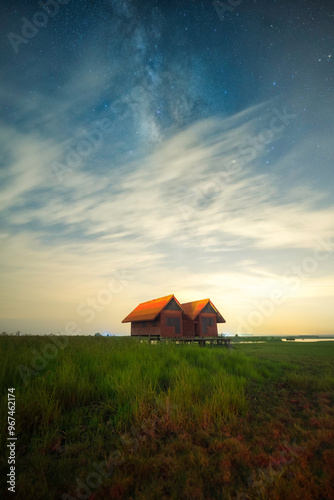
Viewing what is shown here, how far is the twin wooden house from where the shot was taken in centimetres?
2497

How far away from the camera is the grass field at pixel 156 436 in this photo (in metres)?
3.07

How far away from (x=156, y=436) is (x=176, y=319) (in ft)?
70.9

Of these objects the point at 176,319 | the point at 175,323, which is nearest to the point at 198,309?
the point at 176,319

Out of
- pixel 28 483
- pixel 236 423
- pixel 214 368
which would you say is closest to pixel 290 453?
pixel 236 423

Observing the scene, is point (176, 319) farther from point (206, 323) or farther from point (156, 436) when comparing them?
point (156, 436)

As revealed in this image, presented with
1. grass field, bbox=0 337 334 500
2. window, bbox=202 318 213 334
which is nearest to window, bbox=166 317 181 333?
window, bbox=202 318 213 334

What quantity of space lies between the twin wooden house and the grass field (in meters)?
17.7

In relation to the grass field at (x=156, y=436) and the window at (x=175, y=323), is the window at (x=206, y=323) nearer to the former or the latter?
the window at (x=175, y=323)

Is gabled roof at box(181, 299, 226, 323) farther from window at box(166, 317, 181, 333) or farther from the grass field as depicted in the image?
the grass field

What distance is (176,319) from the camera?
2562 cm

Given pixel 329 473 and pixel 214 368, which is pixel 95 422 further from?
pixel 214 368

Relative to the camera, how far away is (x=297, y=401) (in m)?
6.61

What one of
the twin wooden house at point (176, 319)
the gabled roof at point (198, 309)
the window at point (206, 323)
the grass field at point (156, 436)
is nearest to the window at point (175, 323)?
the twin wooden house at point (176, 319)

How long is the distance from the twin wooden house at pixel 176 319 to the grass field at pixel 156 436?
17737 mm
